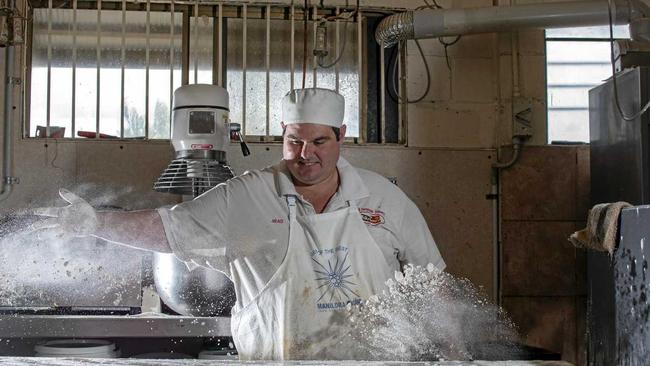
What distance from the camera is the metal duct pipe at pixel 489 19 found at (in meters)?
3.29

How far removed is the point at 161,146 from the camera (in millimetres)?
3490

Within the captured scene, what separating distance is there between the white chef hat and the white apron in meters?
0.31

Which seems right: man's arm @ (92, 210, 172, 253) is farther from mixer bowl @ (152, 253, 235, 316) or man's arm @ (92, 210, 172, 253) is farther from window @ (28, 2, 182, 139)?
window @ (28, 2, 182, 139)

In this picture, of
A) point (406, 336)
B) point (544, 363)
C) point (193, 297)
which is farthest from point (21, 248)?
point (544, 363)

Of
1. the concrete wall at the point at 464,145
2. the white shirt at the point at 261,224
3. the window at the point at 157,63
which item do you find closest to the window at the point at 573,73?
the concrete wall at the point at 464,145

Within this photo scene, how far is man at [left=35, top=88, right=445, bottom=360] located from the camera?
2113mm

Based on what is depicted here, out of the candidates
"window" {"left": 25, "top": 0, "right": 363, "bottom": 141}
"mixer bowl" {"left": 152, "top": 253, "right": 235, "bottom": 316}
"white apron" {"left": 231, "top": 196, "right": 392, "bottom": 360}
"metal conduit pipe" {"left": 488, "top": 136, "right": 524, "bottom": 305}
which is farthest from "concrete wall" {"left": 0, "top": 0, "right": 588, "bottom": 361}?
"white apron" {"left": 231, "top": 196, "right": 392, "bottom": 360}

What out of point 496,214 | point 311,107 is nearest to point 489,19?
point 496,214

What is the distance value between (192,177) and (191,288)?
44 cm

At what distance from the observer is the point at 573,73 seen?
380cm

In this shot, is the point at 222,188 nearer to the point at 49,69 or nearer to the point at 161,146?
the point at 161,146

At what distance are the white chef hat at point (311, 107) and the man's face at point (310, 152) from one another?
31 mm

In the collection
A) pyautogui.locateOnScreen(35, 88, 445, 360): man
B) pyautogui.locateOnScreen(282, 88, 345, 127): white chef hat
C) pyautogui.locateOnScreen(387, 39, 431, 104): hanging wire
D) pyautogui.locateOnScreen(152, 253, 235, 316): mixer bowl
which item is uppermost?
pyautogui.locateOnScreen(387, 39, 431, 104): hanging wire

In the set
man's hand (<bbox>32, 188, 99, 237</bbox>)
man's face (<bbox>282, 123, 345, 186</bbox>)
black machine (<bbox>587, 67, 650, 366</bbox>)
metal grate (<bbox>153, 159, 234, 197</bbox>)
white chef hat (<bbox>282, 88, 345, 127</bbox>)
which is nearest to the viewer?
man's hand (<bbox>32, 188, 99, 237</bbox>)
